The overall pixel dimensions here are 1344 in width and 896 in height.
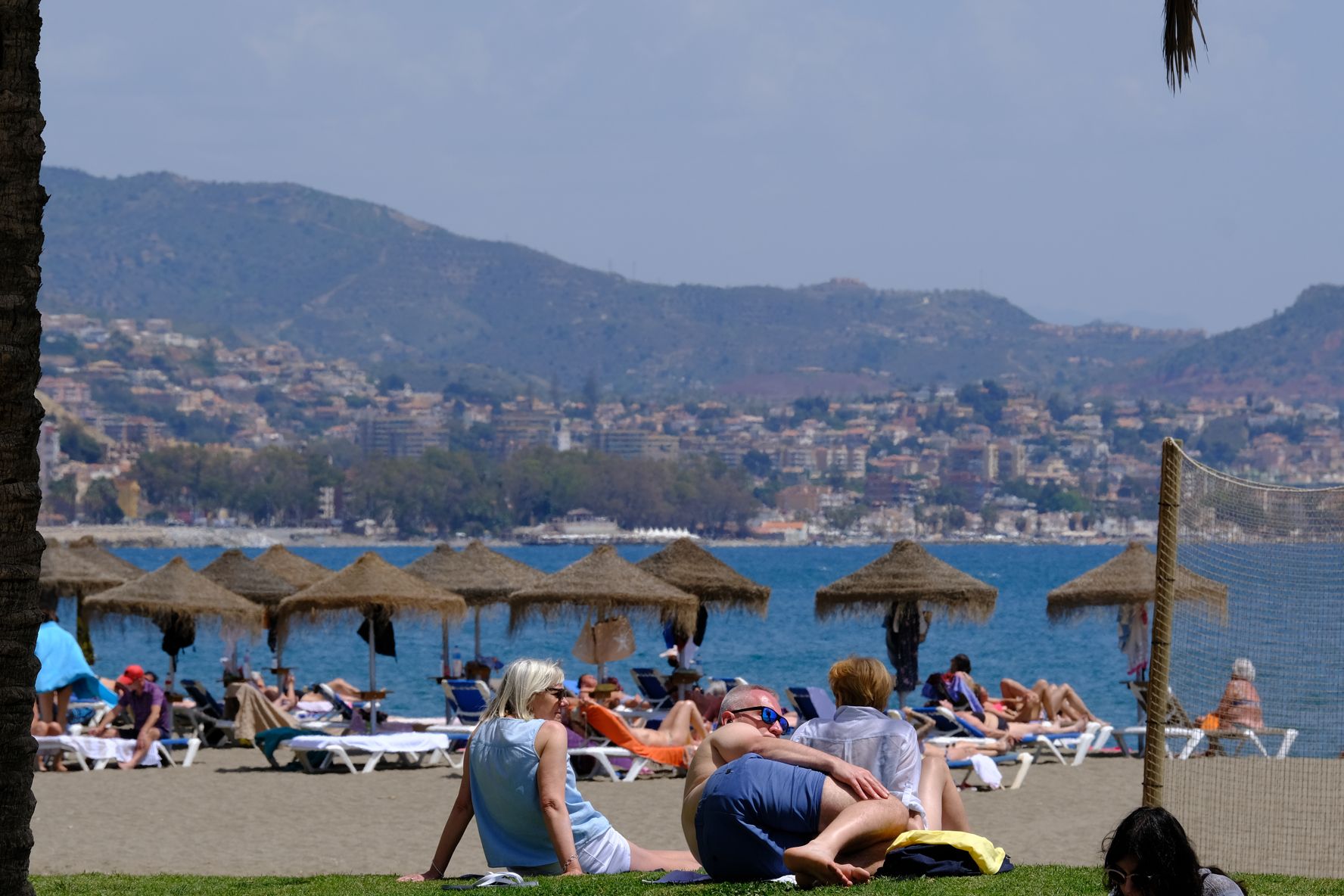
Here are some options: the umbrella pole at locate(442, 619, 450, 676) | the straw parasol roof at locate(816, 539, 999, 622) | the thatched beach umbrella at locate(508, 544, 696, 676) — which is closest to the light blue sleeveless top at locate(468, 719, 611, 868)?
the straw parasol roof at locate(816, 539, 999, 622)

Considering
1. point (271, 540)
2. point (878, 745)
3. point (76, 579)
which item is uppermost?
point (878, 745)

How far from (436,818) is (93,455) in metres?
193

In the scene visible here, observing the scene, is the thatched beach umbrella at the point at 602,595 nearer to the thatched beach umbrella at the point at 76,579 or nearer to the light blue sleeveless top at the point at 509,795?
the thatched beach umbrella at the point at 76,579

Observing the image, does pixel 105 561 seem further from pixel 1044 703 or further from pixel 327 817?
pixel 327 817

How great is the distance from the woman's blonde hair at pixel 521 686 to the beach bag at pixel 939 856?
4.09 ft

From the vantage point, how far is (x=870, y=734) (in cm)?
568

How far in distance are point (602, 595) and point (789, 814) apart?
11155 mm

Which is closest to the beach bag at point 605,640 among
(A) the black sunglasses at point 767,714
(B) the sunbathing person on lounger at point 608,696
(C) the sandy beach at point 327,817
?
(B) the sunbathing person on lounger at point 608,696

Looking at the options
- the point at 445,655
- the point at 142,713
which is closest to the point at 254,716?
the point at 142,713

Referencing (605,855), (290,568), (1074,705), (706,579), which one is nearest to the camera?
(605,855)

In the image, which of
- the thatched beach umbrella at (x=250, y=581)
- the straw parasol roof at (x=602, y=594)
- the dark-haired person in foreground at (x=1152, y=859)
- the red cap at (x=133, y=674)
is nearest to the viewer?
the dark-haired person in foreground at (x=1152, y=859)

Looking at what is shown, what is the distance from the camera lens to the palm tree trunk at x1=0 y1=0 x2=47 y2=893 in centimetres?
430

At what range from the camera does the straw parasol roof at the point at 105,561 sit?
20625 millimetres

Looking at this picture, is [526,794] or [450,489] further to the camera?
[450,489]
